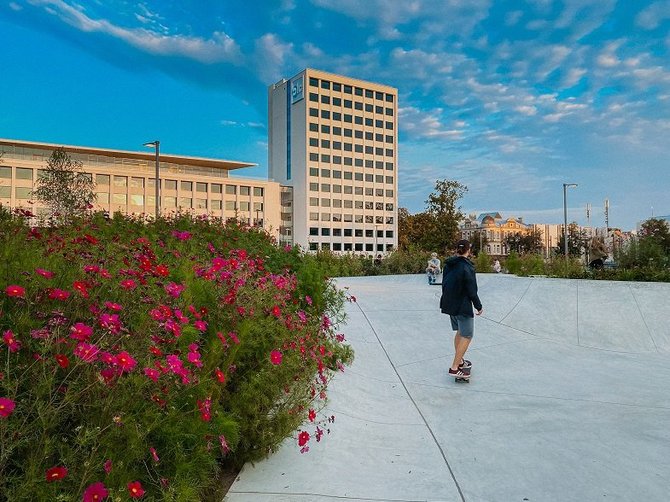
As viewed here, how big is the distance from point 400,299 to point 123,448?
1173 cm

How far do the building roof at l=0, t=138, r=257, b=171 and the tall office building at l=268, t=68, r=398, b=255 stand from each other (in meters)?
13.9

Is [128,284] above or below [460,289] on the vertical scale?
above

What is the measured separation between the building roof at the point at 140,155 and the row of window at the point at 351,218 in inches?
703

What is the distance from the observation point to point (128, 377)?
2.25 metres

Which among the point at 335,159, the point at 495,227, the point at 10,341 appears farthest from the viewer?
the point at 495,227

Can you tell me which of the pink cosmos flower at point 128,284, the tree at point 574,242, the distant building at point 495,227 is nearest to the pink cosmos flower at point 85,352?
the pink cosmos flower at point 128,284

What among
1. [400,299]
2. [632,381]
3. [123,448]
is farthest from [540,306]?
[123,448]

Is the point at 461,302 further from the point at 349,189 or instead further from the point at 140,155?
Result: the point at 349,189

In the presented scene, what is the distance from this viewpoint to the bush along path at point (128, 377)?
204 cm

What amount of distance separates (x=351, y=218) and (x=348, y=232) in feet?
10.8

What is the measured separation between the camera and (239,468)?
3848 mm

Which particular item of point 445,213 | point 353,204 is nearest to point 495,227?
point 353,204

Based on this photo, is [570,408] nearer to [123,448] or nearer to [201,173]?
[123,448]

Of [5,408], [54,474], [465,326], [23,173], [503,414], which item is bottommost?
[503,414]
